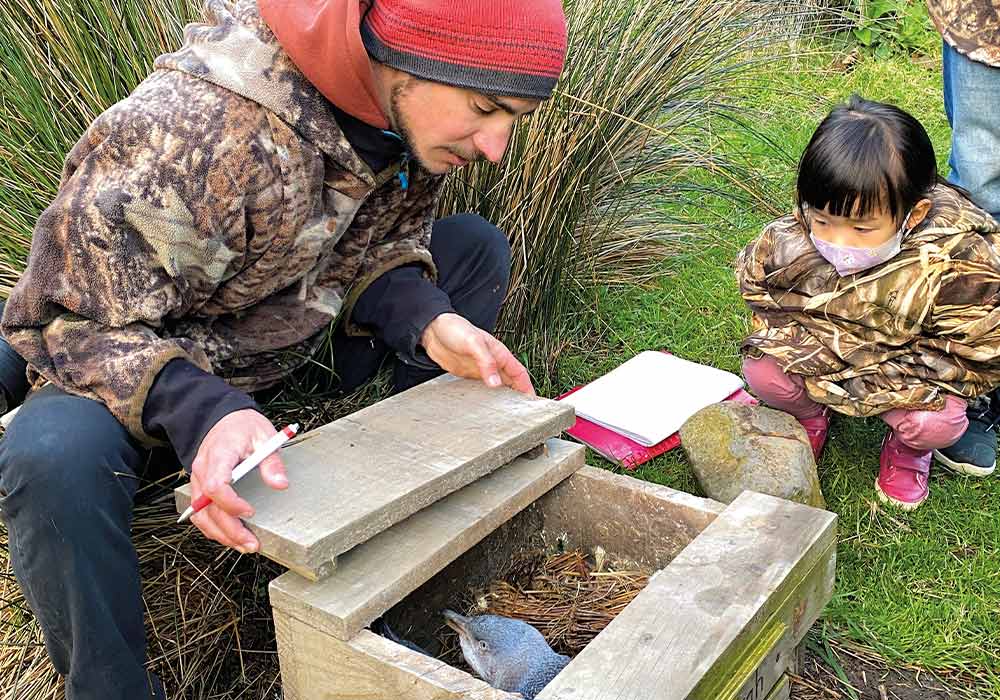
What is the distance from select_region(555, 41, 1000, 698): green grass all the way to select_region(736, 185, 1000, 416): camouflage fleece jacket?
294 mm

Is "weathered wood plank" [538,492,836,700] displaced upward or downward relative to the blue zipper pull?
downward

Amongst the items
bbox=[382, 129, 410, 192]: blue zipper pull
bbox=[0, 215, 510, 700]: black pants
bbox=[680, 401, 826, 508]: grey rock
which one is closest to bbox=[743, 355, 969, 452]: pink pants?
bbox=[680, 401, 826, 508]: grey rock

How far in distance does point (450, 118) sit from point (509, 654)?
996mm

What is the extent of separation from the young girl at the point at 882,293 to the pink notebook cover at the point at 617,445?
0.32 metres

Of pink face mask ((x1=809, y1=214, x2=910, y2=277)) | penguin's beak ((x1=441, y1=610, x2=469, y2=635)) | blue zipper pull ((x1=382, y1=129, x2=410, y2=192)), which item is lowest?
penguin's beak ((x1=441, y1=610, x2=469, y2=635))

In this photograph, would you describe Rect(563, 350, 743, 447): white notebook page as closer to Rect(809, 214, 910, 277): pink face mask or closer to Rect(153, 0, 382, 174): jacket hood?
Rect(809, 214, 910, 277): pink face mask

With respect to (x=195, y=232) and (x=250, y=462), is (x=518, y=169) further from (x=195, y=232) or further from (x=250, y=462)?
(x=250, y=462)

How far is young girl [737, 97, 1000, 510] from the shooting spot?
98.5 inches

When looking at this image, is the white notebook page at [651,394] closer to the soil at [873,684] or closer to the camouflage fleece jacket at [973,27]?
the soil at [873,684]

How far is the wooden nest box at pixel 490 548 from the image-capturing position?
1590 mm

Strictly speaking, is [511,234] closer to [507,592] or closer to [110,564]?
[507,592]

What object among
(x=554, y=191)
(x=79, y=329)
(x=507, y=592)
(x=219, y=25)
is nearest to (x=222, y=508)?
(x=79, y=329)

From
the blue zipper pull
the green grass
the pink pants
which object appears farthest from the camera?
the pink pants

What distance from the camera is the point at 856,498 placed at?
2730 millimetres
